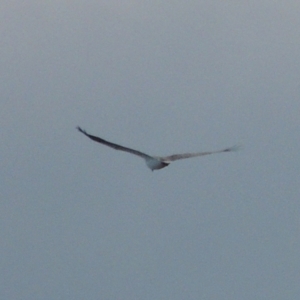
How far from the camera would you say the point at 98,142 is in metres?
92.4

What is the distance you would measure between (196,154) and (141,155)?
4.08 m

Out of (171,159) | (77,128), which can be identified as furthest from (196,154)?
(77,128)

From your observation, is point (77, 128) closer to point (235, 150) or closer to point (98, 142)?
point (98, 142)

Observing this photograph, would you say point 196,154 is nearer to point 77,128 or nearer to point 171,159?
point 171,159

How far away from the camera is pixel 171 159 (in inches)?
3674

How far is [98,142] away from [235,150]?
30.2 ft

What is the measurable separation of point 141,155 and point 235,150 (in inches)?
254

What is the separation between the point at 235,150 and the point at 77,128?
9.57 meters

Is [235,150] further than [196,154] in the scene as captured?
No

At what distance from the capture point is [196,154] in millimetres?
93688

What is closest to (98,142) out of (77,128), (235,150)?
(77,128)

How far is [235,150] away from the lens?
87.9 meters

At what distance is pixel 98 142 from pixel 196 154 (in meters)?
6.15
